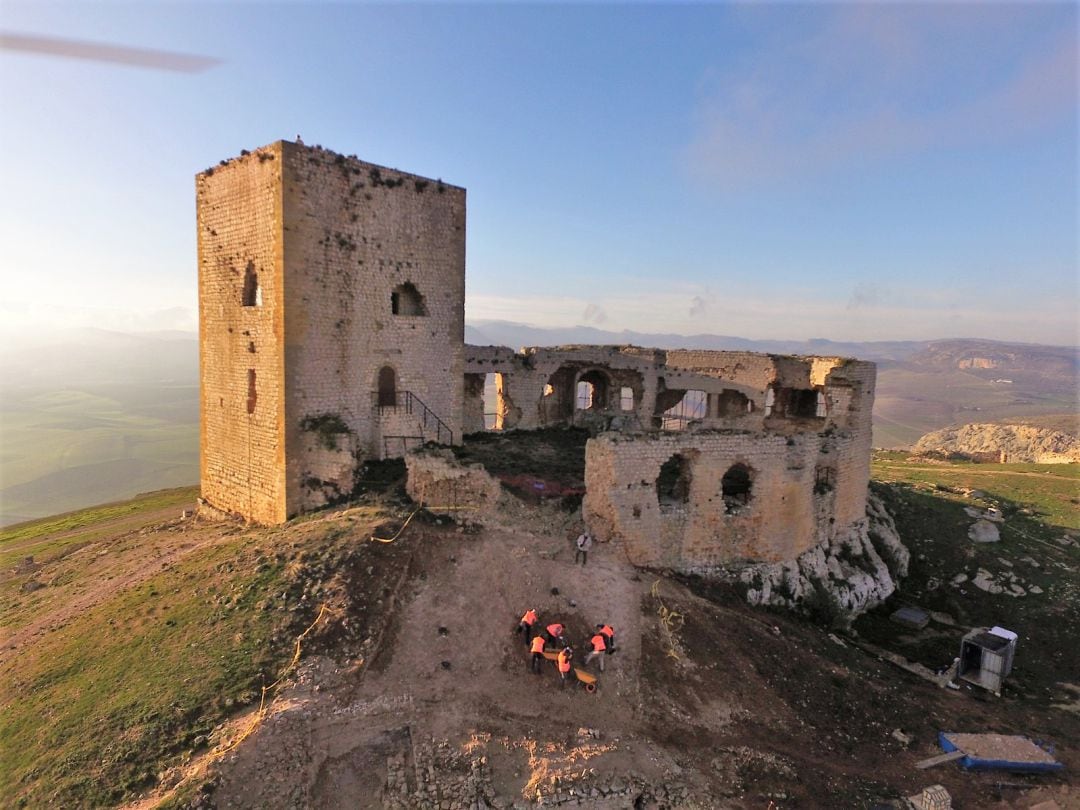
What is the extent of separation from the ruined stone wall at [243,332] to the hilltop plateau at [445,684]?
171 cm

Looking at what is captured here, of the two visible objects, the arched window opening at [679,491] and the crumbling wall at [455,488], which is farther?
the arched window opening at [679,491]

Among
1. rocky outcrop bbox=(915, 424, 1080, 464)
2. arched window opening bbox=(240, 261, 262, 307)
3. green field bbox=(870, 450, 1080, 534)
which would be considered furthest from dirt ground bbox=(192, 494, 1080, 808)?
rocky outcrop bbox=(915, 424, 1080, 464)

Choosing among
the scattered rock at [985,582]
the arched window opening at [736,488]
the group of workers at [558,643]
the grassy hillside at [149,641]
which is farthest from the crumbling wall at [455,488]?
the scattered rock at [985,582]

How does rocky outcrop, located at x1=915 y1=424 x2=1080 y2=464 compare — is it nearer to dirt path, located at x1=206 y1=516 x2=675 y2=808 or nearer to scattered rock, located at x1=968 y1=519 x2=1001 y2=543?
scattered rock, located at x1=968 y1=519 x2=1001 y2=543

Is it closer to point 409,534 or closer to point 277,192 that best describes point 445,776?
point 409,534

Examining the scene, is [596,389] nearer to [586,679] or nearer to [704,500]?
[704,500]

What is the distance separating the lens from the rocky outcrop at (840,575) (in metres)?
16.8

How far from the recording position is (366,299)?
17.6 meters

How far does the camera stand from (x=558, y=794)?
927 cm

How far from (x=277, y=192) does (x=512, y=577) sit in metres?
11.5

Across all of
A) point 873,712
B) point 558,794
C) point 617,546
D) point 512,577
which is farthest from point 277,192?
point 873,712

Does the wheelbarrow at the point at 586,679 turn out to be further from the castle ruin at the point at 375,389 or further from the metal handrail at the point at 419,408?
the metal handrail at the point at 419,408

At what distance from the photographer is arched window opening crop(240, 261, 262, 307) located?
1681cm

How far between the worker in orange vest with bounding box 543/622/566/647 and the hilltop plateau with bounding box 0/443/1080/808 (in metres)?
0.51
